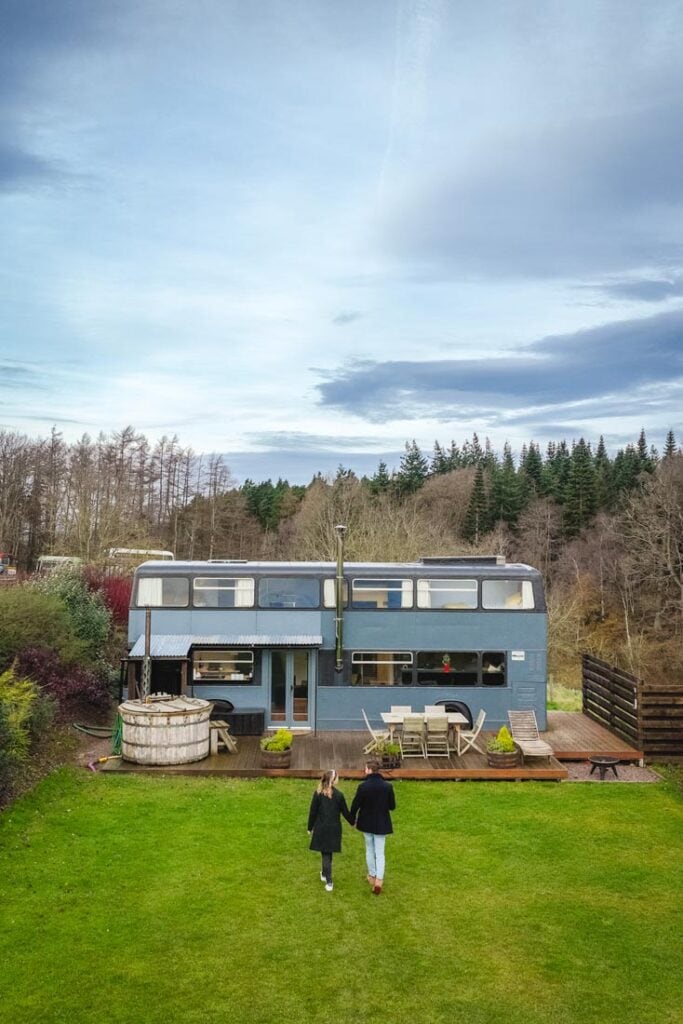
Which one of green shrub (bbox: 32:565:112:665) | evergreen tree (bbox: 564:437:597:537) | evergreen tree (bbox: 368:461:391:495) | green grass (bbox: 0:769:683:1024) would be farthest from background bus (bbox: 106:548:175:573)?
evergreen tree (bbox: 564:437:597:537)

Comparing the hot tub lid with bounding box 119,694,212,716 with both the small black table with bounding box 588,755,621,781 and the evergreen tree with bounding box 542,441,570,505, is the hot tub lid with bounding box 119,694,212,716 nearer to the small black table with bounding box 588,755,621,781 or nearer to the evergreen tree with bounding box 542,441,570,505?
the small black table with bounding box 588,755,621,781

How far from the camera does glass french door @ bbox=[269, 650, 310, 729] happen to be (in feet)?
61.7

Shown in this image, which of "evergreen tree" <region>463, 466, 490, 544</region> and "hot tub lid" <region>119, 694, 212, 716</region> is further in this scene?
"evergreen tree" <region>463, 466, 490, 544</region>

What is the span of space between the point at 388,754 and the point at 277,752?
7.22ft

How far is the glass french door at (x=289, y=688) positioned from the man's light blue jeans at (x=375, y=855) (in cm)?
897

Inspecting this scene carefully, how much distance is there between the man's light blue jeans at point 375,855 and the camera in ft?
32.0

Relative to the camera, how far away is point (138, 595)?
18.6m

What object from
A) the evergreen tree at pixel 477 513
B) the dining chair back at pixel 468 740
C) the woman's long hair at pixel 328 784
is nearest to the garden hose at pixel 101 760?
the dining chair back at pixel 468 740

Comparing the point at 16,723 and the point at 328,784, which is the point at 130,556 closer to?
the point at 16,723

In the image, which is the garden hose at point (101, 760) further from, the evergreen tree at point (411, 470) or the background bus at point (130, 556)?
the evergreen tree at point (411, 470)

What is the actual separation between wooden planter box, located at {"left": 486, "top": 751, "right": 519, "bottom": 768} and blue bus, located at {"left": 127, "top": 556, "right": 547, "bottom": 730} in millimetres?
3192

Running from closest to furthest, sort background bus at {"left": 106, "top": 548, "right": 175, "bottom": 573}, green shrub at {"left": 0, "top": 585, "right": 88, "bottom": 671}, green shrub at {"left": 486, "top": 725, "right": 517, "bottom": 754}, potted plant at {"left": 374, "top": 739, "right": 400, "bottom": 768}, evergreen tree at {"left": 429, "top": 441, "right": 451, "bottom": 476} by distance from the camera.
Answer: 1. potted plant at {"left": 374, "top": 739, "right": 400, "bottom": 768}
2. green shrub at {"left": 486, "top": 725, "right": 517, "bottom": 754}
3. green shrub at {"left": 0, "top": 585, "right": 88, "bottom": 671}
4. background bus at {"left": 106, "top": 548, "right": 175, "bottom": 573}
5. evergreen tree at {"left": 429, "top": 441, "right": 451, "bottom": 476}

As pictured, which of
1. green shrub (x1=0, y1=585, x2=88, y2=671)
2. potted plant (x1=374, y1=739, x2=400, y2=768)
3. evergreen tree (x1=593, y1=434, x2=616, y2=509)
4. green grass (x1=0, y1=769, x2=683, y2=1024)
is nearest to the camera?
green grass (x1=0, y1=769, x2=683, y2=1024)

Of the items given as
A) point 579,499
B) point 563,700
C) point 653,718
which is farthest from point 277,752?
point 579,499
